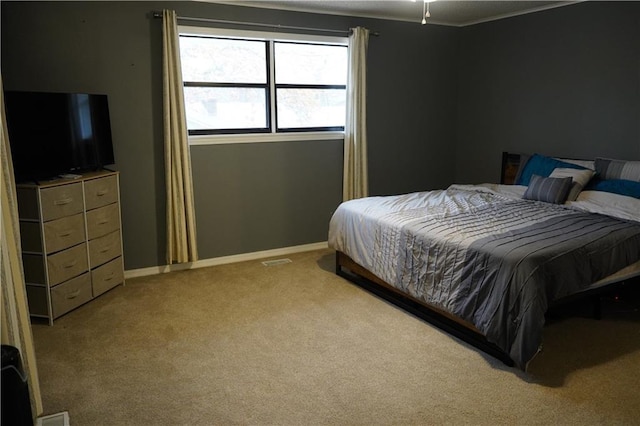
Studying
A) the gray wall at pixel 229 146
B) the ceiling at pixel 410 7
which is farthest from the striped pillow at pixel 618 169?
the gray wall at pixel 229 146

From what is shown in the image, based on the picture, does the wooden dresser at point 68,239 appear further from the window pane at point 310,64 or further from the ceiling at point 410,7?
the ceiling at point 410,7

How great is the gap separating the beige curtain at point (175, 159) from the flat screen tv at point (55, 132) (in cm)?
50

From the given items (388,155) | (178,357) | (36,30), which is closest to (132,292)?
(178,357)

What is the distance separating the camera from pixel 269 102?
476 centimetres

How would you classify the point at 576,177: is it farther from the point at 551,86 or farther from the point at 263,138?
the point at 263,138

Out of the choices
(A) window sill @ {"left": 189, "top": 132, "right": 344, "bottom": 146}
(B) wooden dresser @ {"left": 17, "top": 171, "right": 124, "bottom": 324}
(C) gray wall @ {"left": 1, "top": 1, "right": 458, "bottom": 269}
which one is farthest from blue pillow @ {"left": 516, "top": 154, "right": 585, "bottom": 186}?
(B) wooden dresser @ {"left": 17, "top": 171, "right": 124, "bottom": 324}

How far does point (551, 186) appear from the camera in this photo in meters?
4.06

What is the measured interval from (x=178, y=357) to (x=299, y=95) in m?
2.91

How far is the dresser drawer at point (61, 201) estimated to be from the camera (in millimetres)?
3305

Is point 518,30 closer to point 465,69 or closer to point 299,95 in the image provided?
point 465,69

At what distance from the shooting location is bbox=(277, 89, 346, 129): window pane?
4.91 meters

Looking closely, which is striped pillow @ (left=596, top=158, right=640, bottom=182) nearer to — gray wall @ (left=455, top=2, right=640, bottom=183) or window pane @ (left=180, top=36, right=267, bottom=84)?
gray wall @ (left=455, top=2, right=640, bottom=183)

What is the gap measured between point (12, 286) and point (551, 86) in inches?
186

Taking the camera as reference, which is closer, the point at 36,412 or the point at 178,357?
the point at 36,412
